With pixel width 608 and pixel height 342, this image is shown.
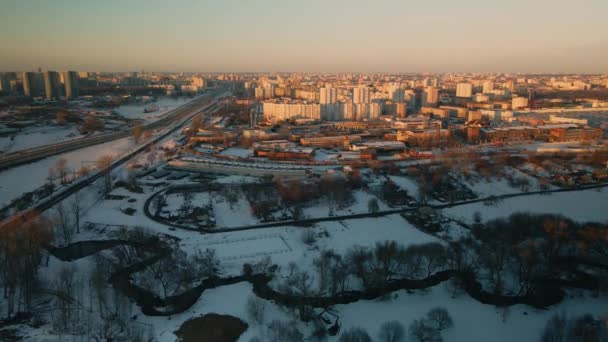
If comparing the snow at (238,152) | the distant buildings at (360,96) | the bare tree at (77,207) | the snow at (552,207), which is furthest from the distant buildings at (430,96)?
the bare tree at (77,207)

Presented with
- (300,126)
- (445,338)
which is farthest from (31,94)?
(445,338)

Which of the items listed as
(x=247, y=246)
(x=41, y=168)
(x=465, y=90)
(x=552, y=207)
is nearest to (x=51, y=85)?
(x=41, y=168)

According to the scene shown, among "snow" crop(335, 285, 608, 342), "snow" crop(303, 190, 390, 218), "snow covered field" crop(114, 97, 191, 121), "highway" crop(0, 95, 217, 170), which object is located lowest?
"snow" crop(335, 285, 608, 342)

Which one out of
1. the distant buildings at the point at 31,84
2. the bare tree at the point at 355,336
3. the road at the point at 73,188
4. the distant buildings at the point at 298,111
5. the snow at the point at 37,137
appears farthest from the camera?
the distant buildings at the point at 31,84

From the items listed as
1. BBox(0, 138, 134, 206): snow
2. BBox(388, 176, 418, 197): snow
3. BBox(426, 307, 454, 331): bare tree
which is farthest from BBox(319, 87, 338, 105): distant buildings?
BBox(426, 307, 454, 331): bare tree

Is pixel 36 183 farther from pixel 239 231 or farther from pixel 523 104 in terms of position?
pixel 523 104

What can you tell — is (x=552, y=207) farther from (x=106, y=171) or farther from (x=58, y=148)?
(x=58, y=148)

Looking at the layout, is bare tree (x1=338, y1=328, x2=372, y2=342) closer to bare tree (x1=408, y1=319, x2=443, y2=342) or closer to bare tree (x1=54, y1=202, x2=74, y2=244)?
bare tree (x1=408, y1=319, x2=443, y2=342)

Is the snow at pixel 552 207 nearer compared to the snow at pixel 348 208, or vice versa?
the snow at pixel 552 207

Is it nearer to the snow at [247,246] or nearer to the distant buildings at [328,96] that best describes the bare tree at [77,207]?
the snow at [247,246]
